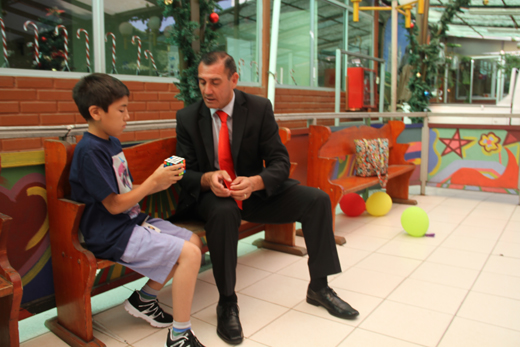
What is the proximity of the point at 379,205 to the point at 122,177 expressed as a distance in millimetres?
2982

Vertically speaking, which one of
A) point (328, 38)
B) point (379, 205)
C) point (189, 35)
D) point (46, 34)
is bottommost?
point (379, 205)

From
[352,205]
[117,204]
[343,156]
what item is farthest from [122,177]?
[352,205]

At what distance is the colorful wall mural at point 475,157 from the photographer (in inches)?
194

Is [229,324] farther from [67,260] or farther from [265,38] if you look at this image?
[265,38]

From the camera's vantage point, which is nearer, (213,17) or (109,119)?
(109,119)

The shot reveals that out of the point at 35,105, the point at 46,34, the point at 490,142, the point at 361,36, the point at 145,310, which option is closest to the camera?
the point at 145,310

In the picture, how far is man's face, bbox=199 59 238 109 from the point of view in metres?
2.17

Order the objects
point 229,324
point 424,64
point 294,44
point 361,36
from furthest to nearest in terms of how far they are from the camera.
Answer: point 361,36 < point 294,44 < point 424,64 < point 229,324

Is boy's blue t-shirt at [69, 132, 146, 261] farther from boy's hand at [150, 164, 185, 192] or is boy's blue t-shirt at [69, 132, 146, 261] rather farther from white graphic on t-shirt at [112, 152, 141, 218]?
boy's hand at [150, 164, 185, 192]

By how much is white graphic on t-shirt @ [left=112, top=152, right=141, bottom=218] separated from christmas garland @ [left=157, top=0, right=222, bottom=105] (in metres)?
1.06

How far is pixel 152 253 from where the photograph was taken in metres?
1.75

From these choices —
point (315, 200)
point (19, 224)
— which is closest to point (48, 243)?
point (19, 224)

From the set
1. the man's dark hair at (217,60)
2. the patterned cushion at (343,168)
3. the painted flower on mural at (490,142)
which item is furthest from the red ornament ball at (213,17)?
the painted flower on mural at (490,142)

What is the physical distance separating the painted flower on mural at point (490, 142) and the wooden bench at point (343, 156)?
108 cm
